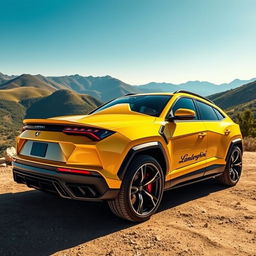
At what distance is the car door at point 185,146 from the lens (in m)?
4.14

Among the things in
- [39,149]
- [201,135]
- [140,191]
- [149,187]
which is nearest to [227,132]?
[201,135]

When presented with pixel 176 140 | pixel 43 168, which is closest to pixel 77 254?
pixel 43 168

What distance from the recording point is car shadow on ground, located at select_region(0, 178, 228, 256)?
309 cm

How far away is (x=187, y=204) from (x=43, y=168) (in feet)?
7.81

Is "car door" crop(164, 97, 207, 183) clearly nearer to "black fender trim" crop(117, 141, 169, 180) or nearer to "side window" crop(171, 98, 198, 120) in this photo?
"side window" crop(171, 98, 198, 120)

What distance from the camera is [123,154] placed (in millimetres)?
3381

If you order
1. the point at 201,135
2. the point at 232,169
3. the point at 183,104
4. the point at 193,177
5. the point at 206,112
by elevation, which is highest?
the point at 183,104

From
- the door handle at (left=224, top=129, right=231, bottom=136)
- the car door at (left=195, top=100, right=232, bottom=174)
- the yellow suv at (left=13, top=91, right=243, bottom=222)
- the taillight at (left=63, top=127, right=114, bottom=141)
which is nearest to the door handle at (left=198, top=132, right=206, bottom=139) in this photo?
the yellow suv at (left=13, top=91, right=243, bottom=222)

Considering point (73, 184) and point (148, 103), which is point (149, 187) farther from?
point (148, 103)

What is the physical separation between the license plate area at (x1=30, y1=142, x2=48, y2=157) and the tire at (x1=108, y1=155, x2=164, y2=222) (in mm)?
1012

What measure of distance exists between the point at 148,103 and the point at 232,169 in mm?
2392

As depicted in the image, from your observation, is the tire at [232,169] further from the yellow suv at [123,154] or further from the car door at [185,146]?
the car door at [185,146]

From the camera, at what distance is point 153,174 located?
3840 mm

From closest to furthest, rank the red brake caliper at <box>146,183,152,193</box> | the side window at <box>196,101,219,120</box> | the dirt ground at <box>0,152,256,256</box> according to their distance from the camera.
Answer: the dirt ground at <box>0,152,256,256</box>, the red brake caliper at <box>146,183,152,193</box>, the side window at <box>196,101,219,120</box>
